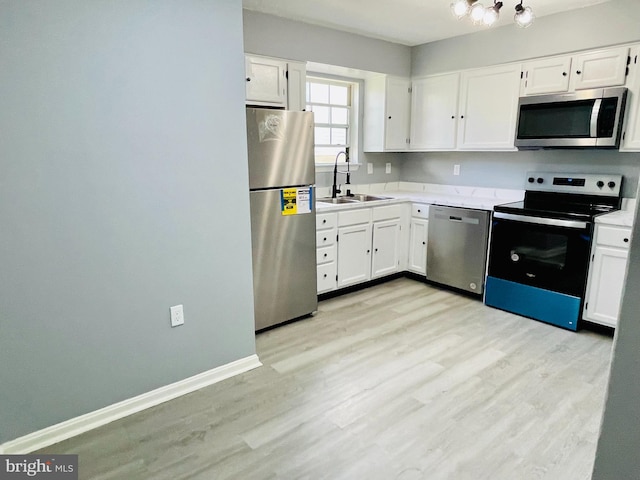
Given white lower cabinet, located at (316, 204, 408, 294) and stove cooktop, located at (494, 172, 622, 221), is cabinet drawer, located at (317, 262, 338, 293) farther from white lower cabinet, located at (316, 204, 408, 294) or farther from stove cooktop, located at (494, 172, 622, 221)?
stove cooktop, located at (494, 172, 622, 221)

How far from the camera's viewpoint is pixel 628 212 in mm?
3133

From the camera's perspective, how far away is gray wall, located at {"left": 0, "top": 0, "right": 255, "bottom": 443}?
5.60 feet

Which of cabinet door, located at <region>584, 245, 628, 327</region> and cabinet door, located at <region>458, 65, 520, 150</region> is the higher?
cabinet door, located at <region>458, 65, 520, 150</region>

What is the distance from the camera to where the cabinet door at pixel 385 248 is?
3953 mm

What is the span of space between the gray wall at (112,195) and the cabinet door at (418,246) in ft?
7.27

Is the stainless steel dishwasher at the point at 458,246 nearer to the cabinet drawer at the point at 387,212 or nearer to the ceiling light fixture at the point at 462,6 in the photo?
the cabinet drawer at the point at 387,212

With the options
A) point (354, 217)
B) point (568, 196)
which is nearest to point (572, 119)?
point (568, 196)

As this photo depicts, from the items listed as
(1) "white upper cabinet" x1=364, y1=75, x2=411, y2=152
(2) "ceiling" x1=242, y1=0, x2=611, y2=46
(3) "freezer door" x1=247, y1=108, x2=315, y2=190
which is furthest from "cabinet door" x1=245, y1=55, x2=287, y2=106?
(1) "white upper cabinet" x1=364, y1=75, x2=411, y2=152

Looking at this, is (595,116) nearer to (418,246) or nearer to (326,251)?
(418,246)

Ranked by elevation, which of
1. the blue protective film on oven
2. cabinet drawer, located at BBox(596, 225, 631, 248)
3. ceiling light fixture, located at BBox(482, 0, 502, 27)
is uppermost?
ceiling light fixture, located at BBox(482, 0, 502, 27)

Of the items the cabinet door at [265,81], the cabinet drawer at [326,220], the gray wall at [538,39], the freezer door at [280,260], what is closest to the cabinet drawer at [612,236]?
the gray wall at [538,39]

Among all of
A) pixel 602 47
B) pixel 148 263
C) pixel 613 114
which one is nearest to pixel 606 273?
pixel 613 114

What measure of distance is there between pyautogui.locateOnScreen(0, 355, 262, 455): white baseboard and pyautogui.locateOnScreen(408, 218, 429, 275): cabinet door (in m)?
2.15

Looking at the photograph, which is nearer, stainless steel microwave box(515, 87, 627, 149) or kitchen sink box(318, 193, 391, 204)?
stainless steel microwave box(515, 87, 627, 149)
